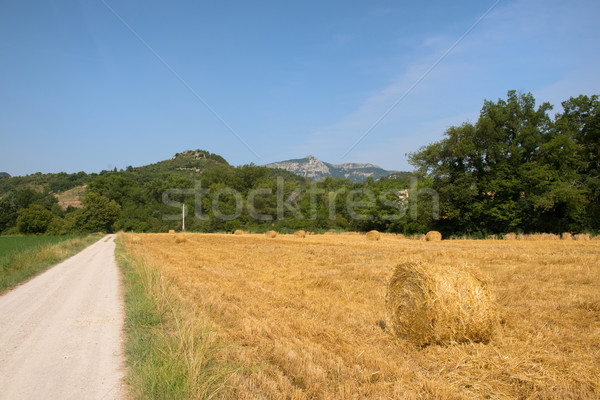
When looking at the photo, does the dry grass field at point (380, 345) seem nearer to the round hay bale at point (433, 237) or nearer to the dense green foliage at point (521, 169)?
the round hay bale at point (433, 237)

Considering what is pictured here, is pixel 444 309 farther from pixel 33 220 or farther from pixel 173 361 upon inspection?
pixel 33 220

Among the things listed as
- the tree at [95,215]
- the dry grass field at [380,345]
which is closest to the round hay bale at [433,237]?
the dry grass field at [380,345]

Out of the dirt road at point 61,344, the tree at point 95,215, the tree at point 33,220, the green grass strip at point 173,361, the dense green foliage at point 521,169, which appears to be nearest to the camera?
the green grass strip at point 173,361

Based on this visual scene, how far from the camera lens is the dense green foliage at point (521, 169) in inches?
1204

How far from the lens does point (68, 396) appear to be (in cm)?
409

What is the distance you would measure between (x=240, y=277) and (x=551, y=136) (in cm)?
3477

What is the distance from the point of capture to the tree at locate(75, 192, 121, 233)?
7594 centimetres

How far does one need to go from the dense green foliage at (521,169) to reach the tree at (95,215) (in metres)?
70.5

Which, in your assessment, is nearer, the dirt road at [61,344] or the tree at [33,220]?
the dirt road at [61,344]

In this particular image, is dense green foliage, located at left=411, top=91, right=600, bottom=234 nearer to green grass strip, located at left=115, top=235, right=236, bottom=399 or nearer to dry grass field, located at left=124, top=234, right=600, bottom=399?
dry grass field, located at left=124, top=234, right=600, bottom=399

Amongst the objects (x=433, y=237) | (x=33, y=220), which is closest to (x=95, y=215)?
(x=33, y=220)

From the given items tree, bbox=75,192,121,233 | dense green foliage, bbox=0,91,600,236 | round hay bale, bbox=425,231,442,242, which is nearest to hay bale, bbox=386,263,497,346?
round hay bale, bbox=425,231,442,242

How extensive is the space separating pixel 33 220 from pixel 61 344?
88859 millimetres

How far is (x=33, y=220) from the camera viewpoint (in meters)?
76.0
